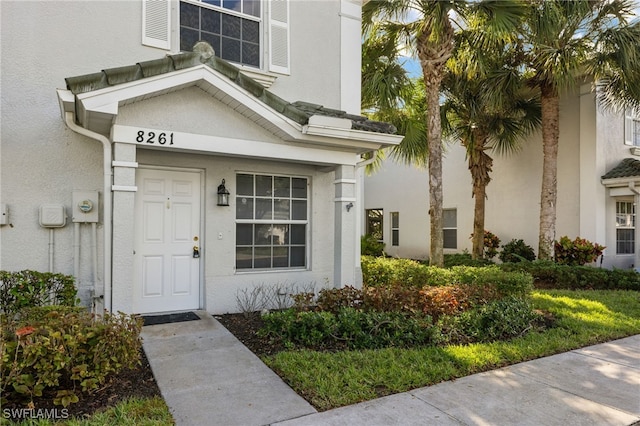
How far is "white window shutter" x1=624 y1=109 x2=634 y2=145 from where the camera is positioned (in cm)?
1324

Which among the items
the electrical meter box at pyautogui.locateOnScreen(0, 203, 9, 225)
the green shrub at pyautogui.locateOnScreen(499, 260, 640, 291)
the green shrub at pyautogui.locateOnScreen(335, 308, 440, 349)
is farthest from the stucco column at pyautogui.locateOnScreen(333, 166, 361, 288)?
the green shrub at pyautogui.locateOnScreen(499, 260, 640, 291)

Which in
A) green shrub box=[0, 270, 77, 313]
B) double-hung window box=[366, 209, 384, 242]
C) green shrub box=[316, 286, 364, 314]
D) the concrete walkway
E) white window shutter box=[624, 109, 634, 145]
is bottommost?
the concrete walkway

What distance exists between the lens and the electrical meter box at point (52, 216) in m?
5.74

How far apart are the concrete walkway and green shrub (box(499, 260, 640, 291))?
5482 millimetres

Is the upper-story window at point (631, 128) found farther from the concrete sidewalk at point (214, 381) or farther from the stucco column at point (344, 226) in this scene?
the concrete sidewalk at point (214, 381)

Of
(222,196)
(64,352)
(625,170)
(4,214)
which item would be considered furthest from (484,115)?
(64,352)

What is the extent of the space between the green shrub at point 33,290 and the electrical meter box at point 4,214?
2.63 ft

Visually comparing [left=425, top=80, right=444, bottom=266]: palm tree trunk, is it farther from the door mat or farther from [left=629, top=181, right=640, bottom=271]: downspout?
[left=629, top=181, right=640, bottom=271]: downspout

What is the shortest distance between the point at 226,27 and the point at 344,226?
4.14 metres

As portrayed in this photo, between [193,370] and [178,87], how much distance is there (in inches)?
143

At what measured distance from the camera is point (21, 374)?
3.48 metres

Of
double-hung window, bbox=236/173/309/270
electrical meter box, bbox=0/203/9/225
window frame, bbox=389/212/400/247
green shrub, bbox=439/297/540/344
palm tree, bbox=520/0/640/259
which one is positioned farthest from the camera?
window frame, bbox=389/212/400/247

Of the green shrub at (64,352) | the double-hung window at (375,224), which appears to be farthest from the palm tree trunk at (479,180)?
the green shrub at (64,352)

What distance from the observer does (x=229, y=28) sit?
7.27 metres
